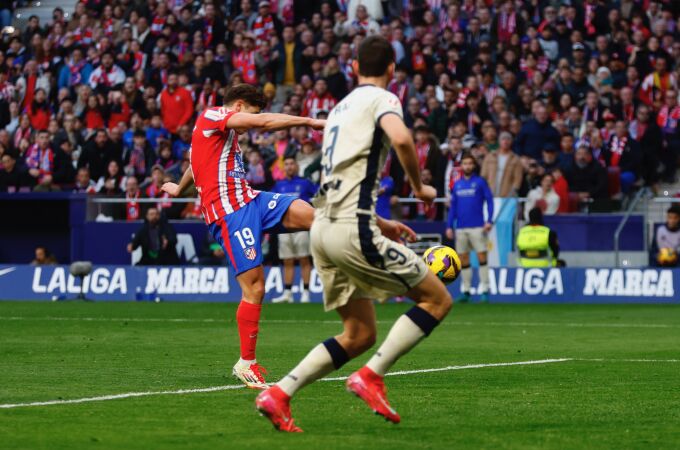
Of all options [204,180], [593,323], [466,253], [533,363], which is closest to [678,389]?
[533,363]

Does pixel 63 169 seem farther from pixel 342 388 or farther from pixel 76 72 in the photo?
pixel 342 388

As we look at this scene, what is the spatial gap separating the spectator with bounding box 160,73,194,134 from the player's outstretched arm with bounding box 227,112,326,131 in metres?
18.8

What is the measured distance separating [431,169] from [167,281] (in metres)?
5.16

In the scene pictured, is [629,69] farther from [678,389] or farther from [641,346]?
[678,389]

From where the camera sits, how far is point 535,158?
25516 millimetres

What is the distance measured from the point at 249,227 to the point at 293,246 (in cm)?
1306

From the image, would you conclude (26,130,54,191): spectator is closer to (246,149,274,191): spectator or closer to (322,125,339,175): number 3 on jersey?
(246,149,274,191): spectator

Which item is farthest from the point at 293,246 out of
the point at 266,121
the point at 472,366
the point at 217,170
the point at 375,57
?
the point at 375,57

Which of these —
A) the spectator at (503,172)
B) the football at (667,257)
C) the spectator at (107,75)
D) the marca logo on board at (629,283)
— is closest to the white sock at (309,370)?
the marca logo on board at (629,283)

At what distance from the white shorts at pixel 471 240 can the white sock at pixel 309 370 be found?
53.4ft

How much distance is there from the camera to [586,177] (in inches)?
973

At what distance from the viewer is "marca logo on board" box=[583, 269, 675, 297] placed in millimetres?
23719

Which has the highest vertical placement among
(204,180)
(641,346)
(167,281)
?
(204,180)

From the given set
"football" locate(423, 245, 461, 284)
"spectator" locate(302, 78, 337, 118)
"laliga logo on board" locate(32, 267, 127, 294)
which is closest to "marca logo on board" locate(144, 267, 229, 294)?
"laliga logo on board" locate(32, 267, 127, 294)
